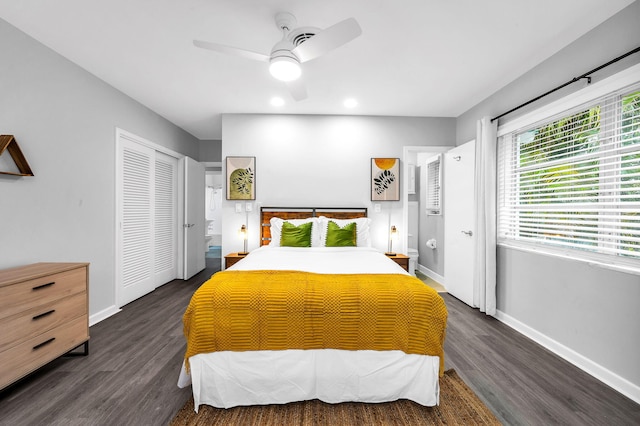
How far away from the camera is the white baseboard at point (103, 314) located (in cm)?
293

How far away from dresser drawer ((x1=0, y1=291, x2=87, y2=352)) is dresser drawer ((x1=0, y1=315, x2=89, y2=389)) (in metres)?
0.04

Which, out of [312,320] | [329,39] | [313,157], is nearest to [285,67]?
[329,39]

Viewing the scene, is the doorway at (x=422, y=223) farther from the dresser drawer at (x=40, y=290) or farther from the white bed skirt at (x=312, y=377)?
the dresser drawer at (x=40, y=290)

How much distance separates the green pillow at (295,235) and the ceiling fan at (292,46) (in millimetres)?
1883

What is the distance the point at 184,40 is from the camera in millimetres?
2369

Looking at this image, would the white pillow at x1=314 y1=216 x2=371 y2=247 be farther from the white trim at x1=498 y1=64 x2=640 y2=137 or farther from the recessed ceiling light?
the white trim at x1=498 y1=64 x2=640 y2=137

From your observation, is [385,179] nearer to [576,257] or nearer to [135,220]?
[576,257]

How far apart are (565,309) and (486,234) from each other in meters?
1.02

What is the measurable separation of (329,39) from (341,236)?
7.32 feet

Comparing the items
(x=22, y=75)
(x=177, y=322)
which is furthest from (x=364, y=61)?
(x=177, y=322)

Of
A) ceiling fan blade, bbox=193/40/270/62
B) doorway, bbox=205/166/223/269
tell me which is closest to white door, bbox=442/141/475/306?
ceiling fan blade, bbox=193/40/270/62

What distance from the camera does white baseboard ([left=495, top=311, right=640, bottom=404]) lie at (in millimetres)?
1873

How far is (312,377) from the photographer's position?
1714 mm

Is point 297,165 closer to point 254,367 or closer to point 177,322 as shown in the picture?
point 177,322
